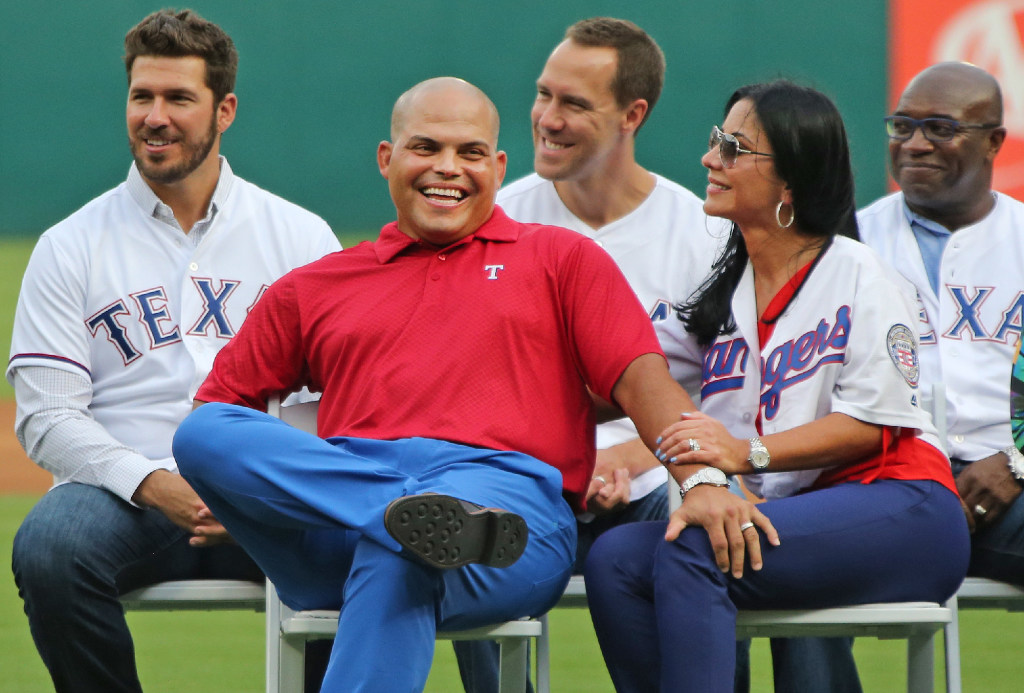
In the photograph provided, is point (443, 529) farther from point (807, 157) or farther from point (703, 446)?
point (807, 157)

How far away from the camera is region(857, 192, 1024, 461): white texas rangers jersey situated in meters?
3.26

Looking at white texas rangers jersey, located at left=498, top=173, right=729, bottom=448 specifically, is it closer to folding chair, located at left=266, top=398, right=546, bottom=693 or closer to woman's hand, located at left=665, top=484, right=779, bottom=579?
folding chair, located at left=266, top=398, right=546, bottom=693

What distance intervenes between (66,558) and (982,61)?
10.5 m

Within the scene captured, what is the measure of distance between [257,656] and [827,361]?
278cm

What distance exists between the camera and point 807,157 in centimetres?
277

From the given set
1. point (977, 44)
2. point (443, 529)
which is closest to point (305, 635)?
point (443, 529)

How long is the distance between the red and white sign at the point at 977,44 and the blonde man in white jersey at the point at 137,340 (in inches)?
362

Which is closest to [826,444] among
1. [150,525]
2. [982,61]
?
[150,525]

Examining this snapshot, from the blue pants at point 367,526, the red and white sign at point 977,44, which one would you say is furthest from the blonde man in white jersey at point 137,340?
the red and white sign at point 977,44

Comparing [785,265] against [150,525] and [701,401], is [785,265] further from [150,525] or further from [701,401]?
[150,525]

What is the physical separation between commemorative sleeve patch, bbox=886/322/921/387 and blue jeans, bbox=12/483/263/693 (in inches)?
57.4

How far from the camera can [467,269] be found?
2805mm

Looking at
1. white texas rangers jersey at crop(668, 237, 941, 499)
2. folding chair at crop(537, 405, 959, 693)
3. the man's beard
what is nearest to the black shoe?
folding chair at crop(537, 405, 959, 693)

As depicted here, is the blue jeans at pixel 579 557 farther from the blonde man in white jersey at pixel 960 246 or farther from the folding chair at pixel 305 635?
the blonde man in white jersey at pixel 960 246
